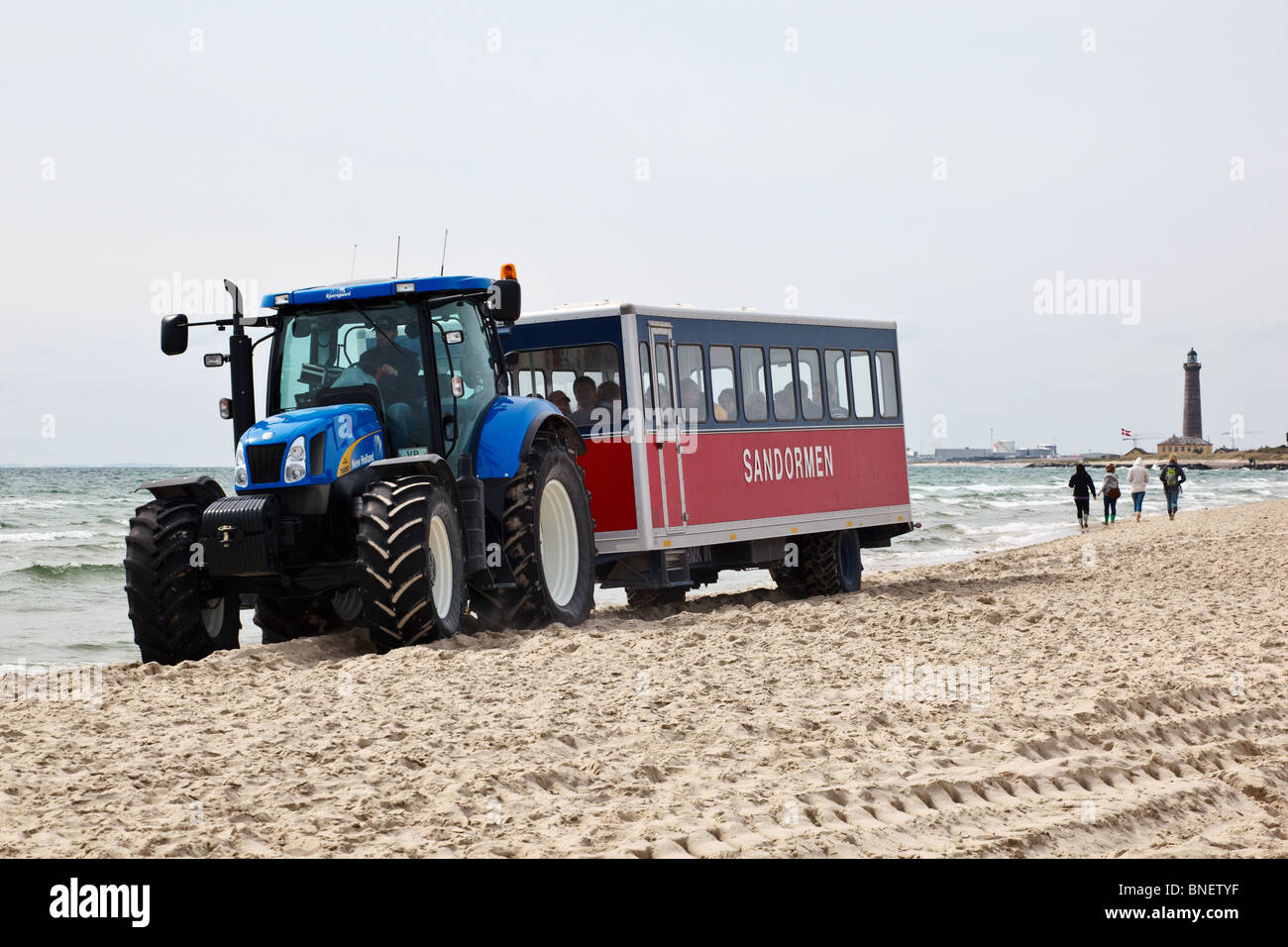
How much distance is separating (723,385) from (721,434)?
0.49 meters

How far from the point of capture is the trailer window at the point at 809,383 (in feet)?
47.7

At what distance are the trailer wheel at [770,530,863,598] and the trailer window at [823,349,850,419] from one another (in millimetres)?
1359

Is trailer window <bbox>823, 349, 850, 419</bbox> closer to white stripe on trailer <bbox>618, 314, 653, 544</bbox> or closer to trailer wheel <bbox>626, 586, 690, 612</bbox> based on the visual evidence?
trailer wheel <bbox>626, 586, 690, 612</bbox>

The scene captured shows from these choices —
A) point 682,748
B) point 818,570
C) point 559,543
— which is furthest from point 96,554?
point 682,748

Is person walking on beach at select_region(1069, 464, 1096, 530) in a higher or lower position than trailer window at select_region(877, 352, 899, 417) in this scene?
lower

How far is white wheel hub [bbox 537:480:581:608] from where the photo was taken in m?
10.9

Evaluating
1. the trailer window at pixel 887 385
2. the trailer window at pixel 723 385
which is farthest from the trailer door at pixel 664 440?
the trailer window at pixel 887 385

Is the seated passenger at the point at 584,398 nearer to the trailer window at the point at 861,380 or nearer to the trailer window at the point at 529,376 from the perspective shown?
the trailer window at the point at 529,376

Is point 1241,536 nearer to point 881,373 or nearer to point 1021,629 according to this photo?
point 881,373

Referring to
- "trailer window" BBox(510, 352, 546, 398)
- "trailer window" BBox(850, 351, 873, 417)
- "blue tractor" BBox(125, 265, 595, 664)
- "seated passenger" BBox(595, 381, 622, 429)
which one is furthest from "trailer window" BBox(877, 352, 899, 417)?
"blue tractor" BBox(125, 265, 595, 664)

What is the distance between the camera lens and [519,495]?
402 inches

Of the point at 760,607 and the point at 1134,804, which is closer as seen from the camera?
the point at 1134,804
